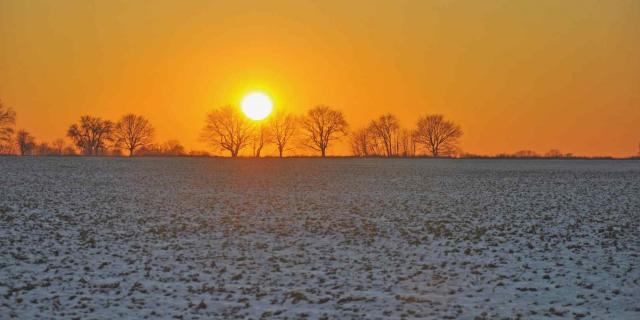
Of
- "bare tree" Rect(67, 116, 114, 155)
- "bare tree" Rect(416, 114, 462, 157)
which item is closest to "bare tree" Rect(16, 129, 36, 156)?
"bare tree" Rect(67, 116, 114, 155)

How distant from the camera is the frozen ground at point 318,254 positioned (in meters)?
13.3

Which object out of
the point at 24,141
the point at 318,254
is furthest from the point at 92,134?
the point at 318,254

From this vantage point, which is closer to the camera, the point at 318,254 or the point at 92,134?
the point at 318,254

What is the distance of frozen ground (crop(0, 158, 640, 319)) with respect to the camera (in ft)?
43.5

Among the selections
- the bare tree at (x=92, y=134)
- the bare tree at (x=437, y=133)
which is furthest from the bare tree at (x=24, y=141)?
the bare tree at (x=437, y=133)

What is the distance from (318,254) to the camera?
62.0ft

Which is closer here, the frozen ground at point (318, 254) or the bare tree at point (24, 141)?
the frozen ground at point (318, 254)

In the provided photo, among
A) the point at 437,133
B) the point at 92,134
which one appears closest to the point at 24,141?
the point at 92,134

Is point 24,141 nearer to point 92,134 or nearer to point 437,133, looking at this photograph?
point 92,134

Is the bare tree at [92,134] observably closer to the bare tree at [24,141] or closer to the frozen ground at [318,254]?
the bare tree at [24,141]

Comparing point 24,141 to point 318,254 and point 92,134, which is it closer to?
point 92,134

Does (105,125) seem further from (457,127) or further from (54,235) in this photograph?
(54,235)

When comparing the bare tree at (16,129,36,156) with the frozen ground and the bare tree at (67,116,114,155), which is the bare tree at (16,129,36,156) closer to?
the bare tree at (67,116,114,155)

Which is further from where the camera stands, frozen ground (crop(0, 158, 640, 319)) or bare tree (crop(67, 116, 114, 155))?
bare tree (crop(67, 116, 114, 155))
